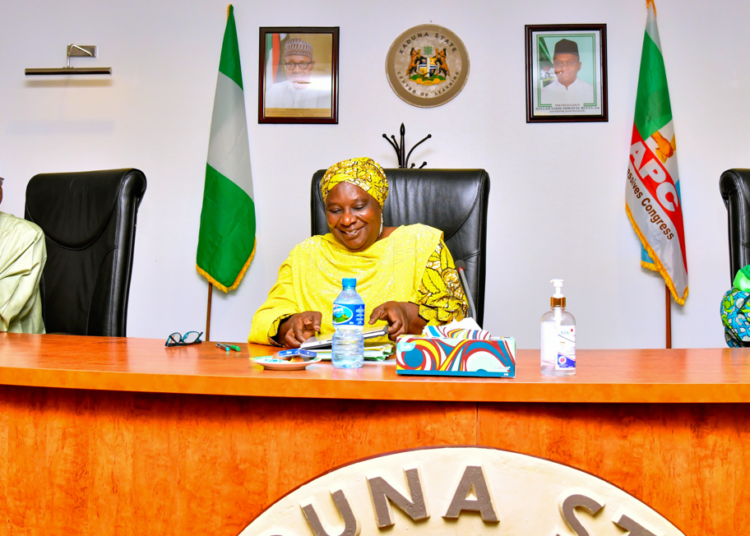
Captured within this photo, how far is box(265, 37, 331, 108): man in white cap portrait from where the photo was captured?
303cm

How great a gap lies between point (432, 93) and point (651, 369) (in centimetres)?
227

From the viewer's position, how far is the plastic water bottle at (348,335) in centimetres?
105

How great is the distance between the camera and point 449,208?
1906 mm

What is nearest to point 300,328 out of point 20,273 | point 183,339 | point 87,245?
point 183,339

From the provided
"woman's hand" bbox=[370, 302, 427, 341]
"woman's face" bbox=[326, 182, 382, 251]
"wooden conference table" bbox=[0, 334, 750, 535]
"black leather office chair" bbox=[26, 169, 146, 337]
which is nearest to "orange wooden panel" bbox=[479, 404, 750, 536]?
"wooden conference table" bbox=[0, 334, 750, 535]

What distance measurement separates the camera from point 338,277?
1.77 metres

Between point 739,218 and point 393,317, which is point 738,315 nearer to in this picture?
point 739,218

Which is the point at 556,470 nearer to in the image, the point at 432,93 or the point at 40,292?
the point at 40,292

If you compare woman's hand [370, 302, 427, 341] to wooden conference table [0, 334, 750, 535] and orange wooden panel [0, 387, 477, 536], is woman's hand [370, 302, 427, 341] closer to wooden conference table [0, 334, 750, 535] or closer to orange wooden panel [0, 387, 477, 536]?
wooden conference table [0, 334, 750, 535]

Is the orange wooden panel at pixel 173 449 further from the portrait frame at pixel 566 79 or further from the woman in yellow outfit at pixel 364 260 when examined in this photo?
the portrait frame at pixel 566 79

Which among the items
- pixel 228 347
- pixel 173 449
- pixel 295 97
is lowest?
pixel 173 449

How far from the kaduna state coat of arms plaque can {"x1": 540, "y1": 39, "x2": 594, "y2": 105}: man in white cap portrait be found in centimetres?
44

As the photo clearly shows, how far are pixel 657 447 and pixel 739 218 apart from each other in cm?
121

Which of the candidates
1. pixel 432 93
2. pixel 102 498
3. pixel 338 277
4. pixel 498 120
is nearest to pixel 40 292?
pixel 338 277
